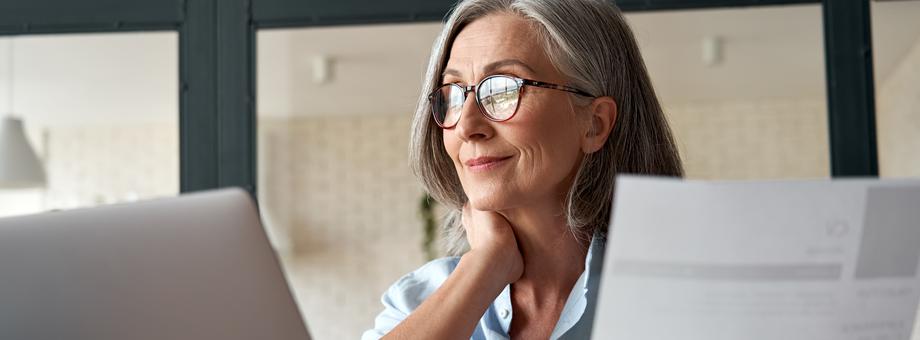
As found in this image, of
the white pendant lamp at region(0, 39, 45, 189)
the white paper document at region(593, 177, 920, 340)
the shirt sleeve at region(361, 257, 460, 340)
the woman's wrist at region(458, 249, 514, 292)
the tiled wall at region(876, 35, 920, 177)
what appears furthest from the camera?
the white pendant lamp at region(0, 39, 45, 189)

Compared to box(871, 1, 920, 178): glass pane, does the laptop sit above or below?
below

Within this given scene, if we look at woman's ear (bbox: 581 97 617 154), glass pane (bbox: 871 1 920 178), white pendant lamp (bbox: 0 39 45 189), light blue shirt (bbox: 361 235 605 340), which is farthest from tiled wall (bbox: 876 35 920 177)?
white pendant lamp (bbox: 0 39 45 189)

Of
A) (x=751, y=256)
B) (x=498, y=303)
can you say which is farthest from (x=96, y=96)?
(x=751, y=256)

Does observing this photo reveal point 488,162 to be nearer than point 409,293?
Yes

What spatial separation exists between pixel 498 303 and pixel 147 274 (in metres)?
0.84

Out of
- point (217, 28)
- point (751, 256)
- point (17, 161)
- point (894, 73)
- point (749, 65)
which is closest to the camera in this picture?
point (751, 256)

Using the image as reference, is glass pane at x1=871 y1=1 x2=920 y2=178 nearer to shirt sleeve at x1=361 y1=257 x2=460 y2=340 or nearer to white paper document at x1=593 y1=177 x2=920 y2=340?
shirt sleeve at x1=361 y1=257 x2=460 y2=340

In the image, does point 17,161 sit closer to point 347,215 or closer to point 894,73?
point 894,73

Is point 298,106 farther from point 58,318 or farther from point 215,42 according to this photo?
point 58,318

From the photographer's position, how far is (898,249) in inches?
31.4

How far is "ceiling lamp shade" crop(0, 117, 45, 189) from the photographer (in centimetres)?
277

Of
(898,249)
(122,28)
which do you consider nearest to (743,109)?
(122,28)

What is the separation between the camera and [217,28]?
7.49 ft

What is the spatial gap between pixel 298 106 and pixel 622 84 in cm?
233
